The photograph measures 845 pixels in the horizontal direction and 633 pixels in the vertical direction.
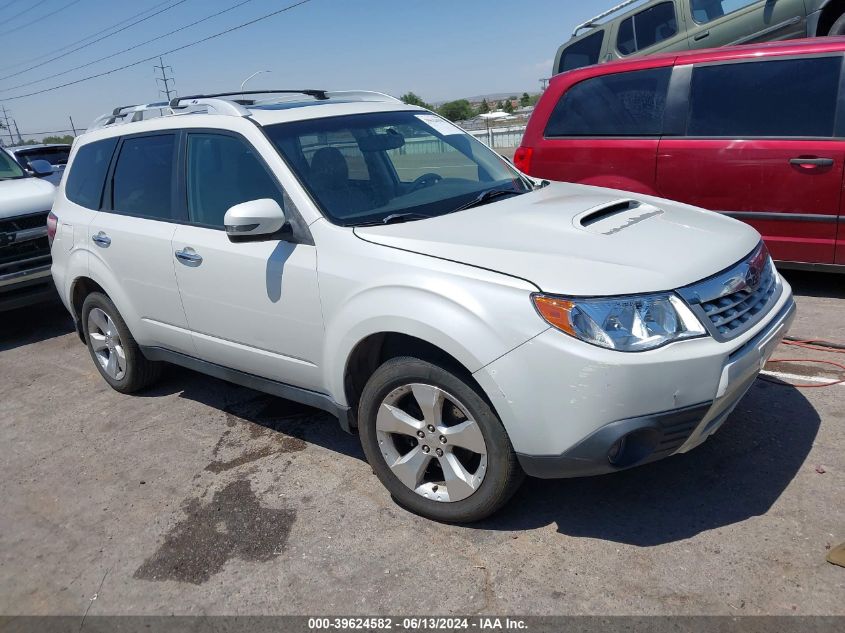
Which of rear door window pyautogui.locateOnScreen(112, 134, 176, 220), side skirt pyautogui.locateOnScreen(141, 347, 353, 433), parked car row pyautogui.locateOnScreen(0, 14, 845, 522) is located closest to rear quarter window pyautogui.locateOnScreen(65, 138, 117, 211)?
parked car row pyautogui.locateOnScreen(0, 14, 845, 522)

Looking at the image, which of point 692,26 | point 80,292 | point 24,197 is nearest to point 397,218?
point 80,292

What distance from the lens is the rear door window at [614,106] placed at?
18.6ft

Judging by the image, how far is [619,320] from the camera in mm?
2531

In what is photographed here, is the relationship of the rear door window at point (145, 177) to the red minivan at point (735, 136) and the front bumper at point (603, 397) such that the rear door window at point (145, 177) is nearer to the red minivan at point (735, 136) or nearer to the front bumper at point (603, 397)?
the front bumper at point (603, 397)

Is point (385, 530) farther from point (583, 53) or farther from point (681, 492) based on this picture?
point (583, 53)

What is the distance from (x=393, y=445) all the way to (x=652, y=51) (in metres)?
8.11

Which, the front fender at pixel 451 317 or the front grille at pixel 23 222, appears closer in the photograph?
the front fender at pixel 451 317

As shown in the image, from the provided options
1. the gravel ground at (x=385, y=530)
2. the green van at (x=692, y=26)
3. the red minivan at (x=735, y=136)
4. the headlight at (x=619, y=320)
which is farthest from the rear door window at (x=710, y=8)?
the headlight at (x=619, y=320)

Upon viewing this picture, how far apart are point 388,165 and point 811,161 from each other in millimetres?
3144

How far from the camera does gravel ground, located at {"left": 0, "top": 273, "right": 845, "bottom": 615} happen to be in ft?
8.59

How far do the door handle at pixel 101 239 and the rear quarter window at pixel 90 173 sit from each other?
25 centimetres

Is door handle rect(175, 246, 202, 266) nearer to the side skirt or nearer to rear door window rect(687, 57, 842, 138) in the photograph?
the side skirt

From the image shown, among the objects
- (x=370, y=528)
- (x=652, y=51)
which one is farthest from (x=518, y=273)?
(x=652, y=51)

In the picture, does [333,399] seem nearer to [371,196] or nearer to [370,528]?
[370,528]
